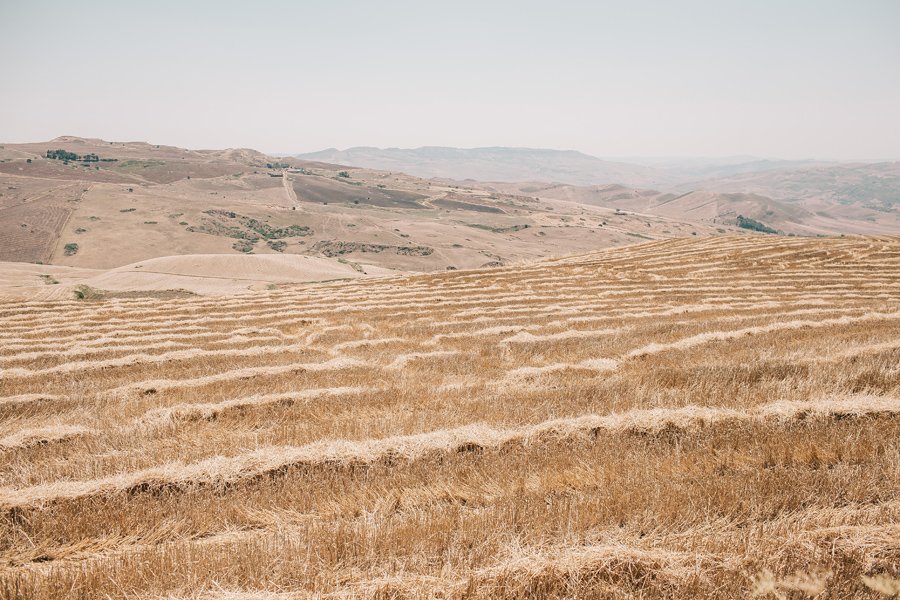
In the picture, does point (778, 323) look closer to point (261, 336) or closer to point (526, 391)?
point (526, 391)

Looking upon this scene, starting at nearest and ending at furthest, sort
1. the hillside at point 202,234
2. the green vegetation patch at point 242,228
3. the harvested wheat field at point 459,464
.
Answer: the harvested wheat field at point 459,464 < the hillside at point 202,234 < the green vegetation patch at point 242,228

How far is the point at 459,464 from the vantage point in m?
5.98

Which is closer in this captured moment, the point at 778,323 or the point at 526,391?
the point at 526,391

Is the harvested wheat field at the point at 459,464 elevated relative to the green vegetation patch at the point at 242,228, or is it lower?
lower

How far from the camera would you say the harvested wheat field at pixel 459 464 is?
373 centimetres

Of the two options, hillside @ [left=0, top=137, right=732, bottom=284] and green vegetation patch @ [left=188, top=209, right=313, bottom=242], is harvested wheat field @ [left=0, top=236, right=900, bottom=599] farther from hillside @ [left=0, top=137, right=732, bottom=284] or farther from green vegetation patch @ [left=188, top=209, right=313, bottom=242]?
green vegetation patch @ [left=188, top=209, right=313, bottom=242]

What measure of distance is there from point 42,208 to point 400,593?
194972mm

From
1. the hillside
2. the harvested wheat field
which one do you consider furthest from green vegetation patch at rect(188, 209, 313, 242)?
the harvested wheat field

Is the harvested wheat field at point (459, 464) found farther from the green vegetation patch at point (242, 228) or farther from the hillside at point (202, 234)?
the green vegetation patch at point (242, 228)

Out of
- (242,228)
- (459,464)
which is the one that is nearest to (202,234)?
(242,228)

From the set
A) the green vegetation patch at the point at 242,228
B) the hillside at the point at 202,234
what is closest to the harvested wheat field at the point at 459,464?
the hillside at the point at 202,234

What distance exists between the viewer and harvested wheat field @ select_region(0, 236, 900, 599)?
3727 millimetres

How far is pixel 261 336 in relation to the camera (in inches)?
616

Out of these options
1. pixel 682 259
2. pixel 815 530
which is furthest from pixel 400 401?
pixel 682 259
